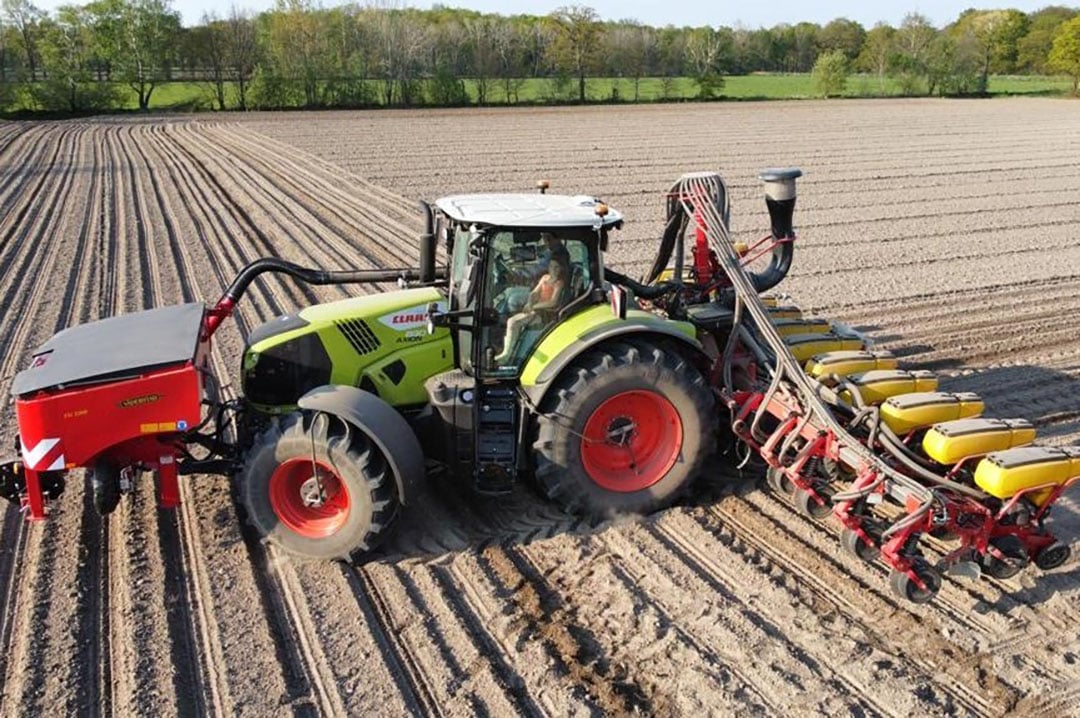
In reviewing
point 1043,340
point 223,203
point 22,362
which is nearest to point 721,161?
point 223,203

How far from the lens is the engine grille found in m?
5.82

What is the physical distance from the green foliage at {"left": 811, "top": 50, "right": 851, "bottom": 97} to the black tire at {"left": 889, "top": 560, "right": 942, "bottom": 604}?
2328 inches

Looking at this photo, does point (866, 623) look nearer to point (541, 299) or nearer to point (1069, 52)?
point (541, 299)

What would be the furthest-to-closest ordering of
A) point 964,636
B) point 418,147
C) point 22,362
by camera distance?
point 418,147 < point 22,362 < point 964,636

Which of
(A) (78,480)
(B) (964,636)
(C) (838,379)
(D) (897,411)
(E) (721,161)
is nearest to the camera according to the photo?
(B) (964,636)

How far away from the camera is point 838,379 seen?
603cm

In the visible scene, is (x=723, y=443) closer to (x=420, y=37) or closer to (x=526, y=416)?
(x=526, y=416)

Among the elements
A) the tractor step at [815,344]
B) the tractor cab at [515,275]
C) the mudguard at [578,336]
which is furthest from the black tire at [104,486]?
the tractor step at [815,344]

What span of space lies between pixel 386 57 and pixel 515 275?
5456 cm

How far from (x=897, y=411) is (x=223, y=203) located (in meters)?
16.0

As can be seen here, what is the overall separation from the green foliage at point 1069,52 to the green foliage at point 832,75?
49.3 ft

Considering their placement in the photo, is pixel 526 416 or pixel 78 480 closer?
pixel 526 416

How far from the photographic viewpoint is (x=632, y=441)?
598 centimetres

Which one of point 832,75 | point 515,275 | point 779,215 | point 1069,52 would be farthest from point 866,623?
point 1069,52
